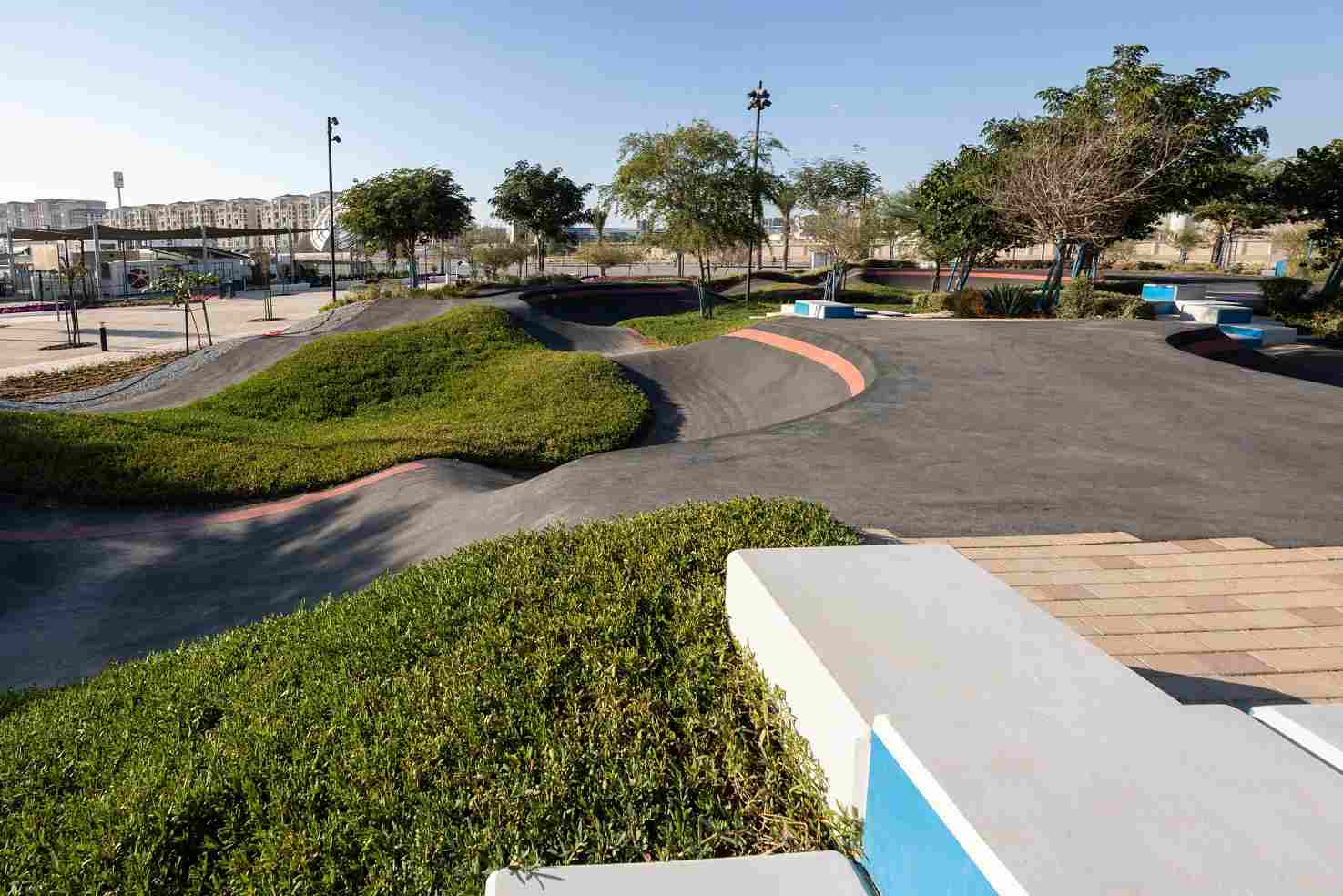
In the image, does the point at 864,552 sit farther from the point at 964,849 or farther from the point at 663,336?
the point at 663,336

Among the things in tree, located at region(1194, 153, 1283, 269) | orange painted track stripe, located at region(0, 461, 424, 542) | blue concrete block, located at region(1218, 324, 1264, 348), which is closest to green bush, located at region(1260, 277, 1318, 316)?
tree, located at region(1194, 153, 1283, 269)

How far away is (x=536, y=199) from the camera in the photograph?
5988cm

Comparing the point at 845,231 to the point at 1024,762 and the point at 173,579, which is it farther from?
the point at 1024,762

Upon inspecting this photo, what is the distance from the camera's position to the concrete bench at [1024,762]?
1997 millimetres

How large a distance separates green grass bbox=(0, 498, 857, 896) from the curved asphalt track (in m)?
2.80

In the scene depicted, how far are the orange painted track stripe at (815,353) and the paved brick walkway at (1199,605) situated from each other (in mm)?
8156

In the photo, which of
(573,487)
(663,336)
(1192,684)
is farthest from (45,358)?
(1192,684)

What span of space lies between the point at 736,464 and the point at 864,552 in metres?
4.70

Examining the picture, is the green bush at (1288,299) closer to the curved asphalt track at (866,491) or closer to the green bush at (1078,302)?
the green bush at (1078,302)

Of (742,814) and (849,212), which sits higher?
(849,212)

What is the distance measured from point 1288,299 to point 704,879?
3511 centimetres

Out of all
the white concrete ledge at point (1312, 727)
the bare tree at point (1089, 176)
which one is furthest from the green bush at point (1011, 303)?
the white concrete ledge at point (1312, 727)

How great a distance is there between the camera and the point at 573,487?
8.83 m

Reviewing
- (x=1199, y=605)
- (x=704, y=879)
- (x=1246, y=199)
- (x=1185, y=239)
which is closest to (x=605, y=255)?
(x=1246, y=199)
